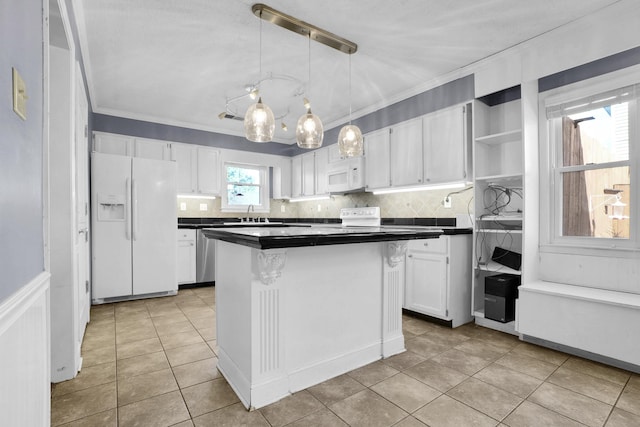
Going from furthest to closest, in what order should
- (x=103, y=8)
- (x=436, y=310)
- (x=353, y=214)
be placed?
1. (x=353, y=214)
2. (x=436, y=310)
3. (x=103, y=8)

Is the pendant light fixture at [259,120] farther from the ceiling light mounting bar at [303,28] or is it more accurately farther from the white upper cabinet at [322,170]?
the white upper cabinet at [322,170]

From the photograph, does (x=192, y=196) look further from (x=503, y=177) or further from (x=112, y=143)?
(x=503, y=177)

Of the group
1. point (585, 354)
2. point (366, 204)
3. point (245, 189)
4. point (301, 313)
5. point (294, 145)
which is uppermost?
point (294, 145)

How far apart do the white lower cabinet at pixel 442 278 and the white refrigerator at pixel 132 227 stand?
10.2 ft

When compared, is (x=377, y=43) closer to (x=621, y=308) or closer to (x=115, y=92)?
(x=621, y=308)

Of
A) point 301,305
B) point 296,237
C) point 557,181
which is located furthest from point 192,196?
point 557,181

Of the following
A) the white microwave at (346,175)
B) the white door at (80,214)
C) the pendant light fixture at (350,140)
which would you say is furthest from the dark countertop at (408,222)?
the white door at (80,214)

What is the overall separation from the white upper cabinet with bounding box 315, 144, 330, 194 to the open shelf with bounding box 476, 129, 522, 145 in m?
2.52

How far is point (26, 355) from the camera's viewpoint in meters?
1.00

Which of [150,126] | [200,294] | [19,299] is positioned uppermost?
[150,126]

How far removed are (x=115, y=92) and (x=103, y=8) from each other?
72.0 inches

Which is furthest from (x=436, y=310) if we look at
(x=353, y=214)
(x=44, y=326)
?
(x=44, y=326)

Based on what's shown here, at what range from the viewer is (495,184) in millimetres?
3367

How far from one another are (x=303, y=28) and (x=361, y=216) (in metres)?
2.68
